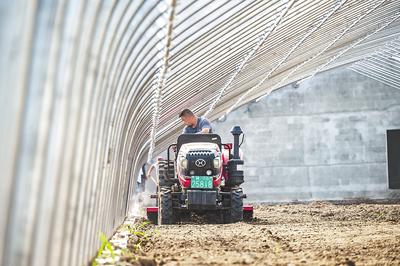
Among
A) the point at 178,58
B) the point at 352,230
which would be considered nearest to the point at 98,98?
the point at 178,58

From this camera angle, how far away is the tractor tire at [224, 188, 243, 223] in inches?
368

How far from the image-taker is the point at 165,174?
1010cm

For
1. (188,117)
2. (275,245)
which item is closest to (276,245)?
(275,245)

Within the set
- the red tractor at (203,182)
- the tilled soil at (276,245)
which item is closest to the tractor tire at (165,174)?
the red tractor at (203,182)

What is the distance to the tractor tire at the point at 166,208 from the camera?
30.8 ft

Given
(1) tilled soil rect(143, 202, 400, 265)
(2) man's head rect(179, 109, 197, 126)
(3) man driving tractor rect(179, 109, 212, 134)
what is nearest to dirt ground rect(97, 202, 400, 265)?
(1) tilled soil rect(143, 202, 400, 265)

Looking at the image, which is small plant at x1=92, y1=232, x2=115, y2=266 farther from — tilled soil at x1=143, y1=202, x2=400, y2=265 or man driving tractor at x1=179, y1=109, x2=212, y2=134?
man driving tractor at x1=179, y1=109, x2=212, y2=134

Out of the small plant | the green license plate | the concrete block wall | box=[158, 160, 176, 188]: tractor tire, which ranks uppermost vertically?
the concrete block wall

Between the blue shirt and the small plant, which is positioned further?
the blue shirt

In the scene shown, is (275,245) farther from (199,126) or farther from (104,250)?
(199,126)

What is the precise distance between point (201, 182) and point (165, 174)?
1.20m

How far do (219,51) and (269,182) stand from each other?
41.8 feet

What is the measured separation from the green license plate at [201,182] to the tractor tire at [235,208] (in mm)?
481

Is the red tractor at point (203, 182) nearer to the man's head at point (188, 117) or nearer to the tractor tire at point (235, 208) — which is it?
the tractor tire at point (235, 208)
